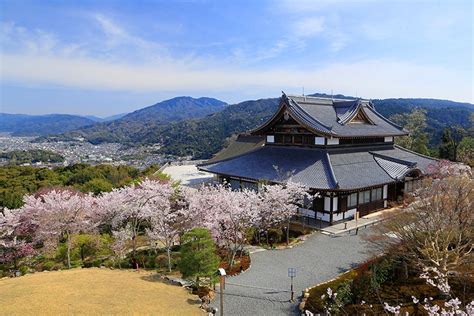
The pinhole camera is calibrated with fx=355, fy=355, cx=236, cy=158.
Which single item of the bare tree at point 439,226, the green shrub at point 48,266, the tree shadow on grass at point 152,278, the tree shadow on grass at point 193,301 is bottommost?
the green shrub at point 48,266

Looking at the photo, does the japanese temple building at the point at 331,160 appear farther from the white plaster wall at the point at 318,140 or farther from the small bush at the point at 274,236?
the small bush at the point at 274,236

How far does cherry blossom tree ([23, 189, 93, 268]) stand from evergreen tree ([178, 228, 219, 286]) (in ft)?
23.4

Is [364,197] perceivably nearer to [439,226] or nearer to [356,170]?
[356,170]

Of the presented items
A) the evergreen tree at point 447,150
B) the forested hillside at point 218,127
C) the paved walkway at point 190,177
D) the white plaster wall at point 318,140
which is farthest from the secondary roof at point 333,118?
the forested hillside at point 218,127

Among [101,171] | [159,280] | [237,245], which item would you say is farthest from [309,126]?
[101,171]

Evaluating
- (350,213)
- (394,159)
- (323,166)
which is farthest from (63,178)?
(394,159)

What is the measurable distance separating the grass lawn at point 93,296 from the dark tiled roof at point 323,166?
452 inches

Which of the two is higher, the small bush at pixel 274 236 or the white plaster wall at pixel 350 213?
the white plaster wall at pixel 350 213

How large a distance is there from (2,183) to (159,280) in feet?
112

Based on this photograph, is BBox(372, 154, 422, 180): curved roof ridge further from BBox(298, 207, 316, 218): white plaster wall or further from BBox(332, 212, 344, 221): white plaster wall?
BBox(298, 207, 316, 218): white plaster wall

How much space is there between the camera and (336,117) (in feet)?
93.2

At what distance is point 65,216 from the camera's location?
1777 cm

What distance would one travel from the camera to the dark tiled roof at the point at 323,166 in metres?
22.2

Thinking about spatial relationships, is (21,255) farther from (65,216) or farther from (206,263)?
(206,263)
